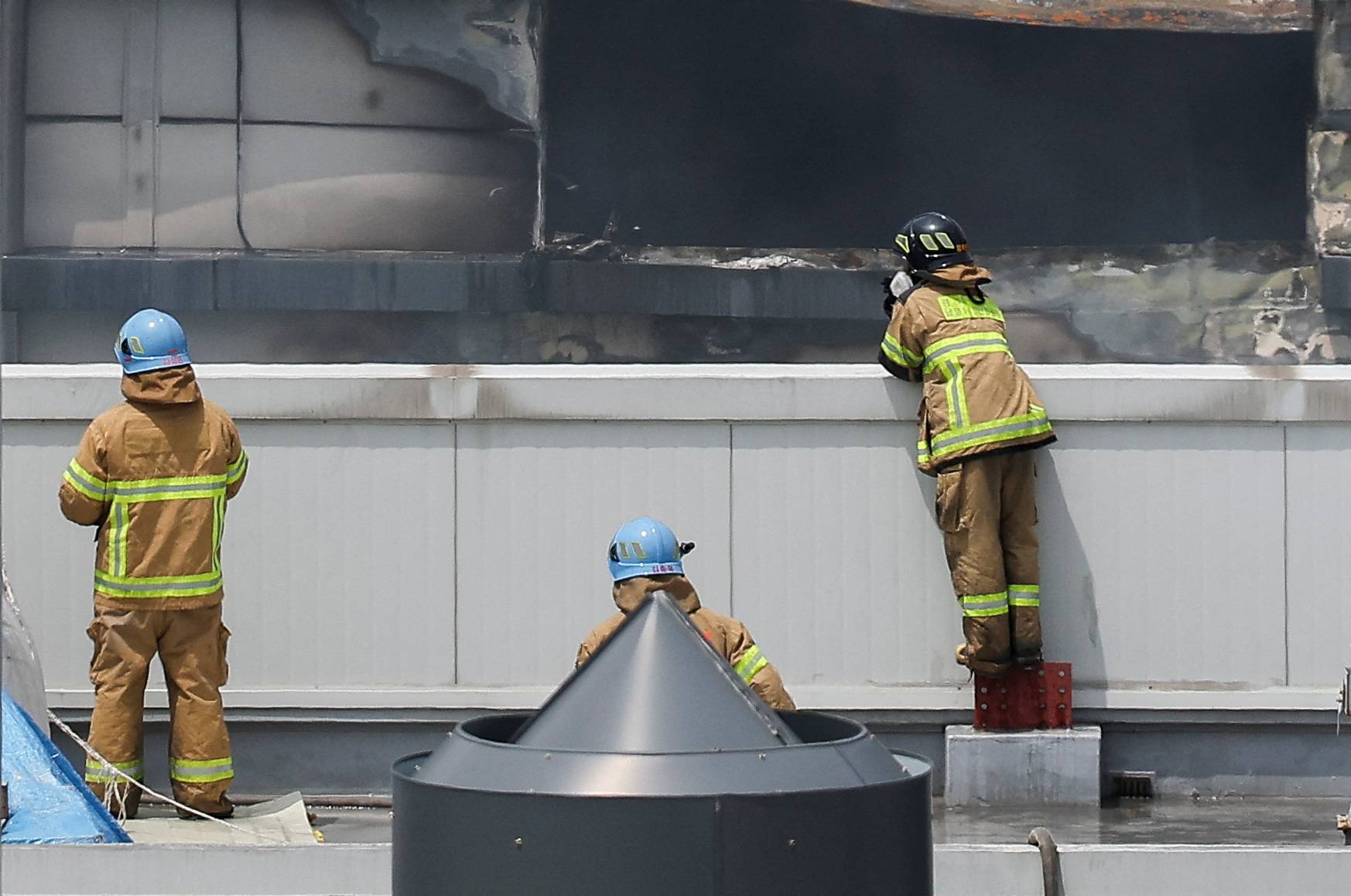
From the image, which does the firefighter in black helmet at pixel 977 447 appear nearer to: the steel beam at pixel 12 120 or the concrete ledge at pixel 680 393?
the concrete ledge at pixel 680 393

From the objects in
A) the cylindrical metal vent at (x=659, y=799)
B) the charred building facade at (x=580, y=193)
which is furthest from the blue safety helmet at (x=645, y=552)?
the charred building facade at (x=580, y=193)

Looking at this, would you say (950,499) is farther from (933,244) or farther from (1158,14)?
(1158,14)

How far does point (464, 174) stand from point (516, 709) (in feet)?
22.7

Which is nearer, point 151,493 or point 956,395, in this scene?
point 151,493

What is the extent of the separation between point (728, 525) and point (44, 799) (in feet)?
8.39

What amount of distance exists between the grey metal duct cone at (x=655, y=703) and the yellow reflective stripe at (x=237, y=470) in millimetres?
3812

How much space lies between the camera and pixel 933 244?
7.67m

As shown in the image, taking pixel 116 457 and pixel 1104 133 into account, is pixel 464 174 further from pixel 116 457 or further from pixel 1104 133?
pixel 116 457

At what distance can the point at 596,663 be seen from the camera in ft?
11.4

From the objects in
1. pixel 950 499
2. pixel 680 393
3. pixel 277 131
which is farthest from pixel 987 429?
pixel 277 131

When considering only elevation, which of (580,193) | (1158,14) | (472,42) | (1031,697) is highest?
(1158,14)

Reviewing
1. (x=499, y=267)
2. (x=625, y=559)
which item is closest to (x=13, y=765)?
(x=625, y=559)

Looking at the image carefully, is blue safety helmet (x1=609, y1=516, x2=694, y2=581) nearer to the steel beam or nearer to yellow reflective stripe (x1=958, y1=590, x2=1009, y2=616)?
yellow reflective stripe (x1=958, y1=590, x2=1009, y2=616)

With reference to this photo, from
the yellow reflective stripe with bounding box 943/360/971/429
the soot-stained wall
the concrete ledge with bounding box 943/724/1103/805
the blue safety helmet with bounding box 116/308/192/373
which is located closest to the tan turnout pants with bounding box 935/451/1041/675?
the yellow reflective stripe with bounding box 943/360/971/429
